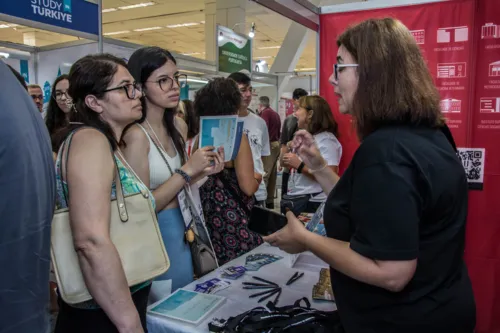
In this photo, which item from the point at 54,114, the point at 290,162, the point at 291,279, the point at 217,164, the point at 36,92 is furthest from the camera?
the point at 36,92

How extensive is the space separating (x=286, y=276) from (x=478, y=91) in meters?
1.91

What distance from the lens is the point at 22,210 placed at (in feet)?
2.26

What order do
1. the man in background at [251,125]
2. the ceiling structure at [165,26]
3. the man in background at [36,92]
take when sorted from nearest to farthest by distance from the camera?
the man in background at [36,92] → the man in background at [251,125] → the ceiling structure at [165,26]

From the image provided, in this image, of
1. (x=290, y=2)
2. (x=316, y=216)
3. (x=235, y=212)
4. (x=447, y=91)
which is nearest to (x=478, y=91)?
(x=447, y=91)

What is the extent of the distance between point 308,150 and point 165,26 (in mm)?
12646

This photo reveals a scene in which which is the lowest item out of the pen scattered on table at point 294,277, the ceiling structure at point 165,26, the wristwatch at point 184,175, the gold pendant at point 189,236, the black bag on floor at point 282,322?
the pen scattered on table at point 294,277

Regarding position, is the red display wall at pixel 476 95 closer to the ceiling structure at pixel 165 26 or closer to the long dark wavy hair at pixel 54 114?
the long dark wavy hair at pixel 54 114

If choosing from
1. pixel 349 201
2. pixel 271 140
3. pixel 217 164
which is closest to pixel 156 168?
pixel 217 164

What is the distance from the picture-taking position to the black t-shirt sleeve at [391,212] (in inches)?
36.4

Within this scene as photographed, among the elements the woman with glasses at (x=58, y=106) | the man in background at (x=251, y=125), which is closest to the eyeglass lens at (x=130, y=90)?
the woman with glasses at (x=58, y=106)

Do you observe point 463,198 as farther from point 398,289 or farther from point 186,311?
point 186,311

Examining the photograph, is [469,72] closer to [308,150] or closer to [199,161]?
[308,150]

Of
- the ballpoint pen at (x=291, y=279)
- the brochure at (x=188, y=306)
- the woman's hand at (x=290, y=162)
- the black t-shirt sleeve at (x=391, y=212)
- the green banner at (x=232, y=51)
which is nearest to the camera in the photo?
the black t-shirt sleeve at (x=391, y=212)

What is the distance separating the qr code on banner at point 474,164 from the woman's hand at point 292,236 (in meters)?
1.93
